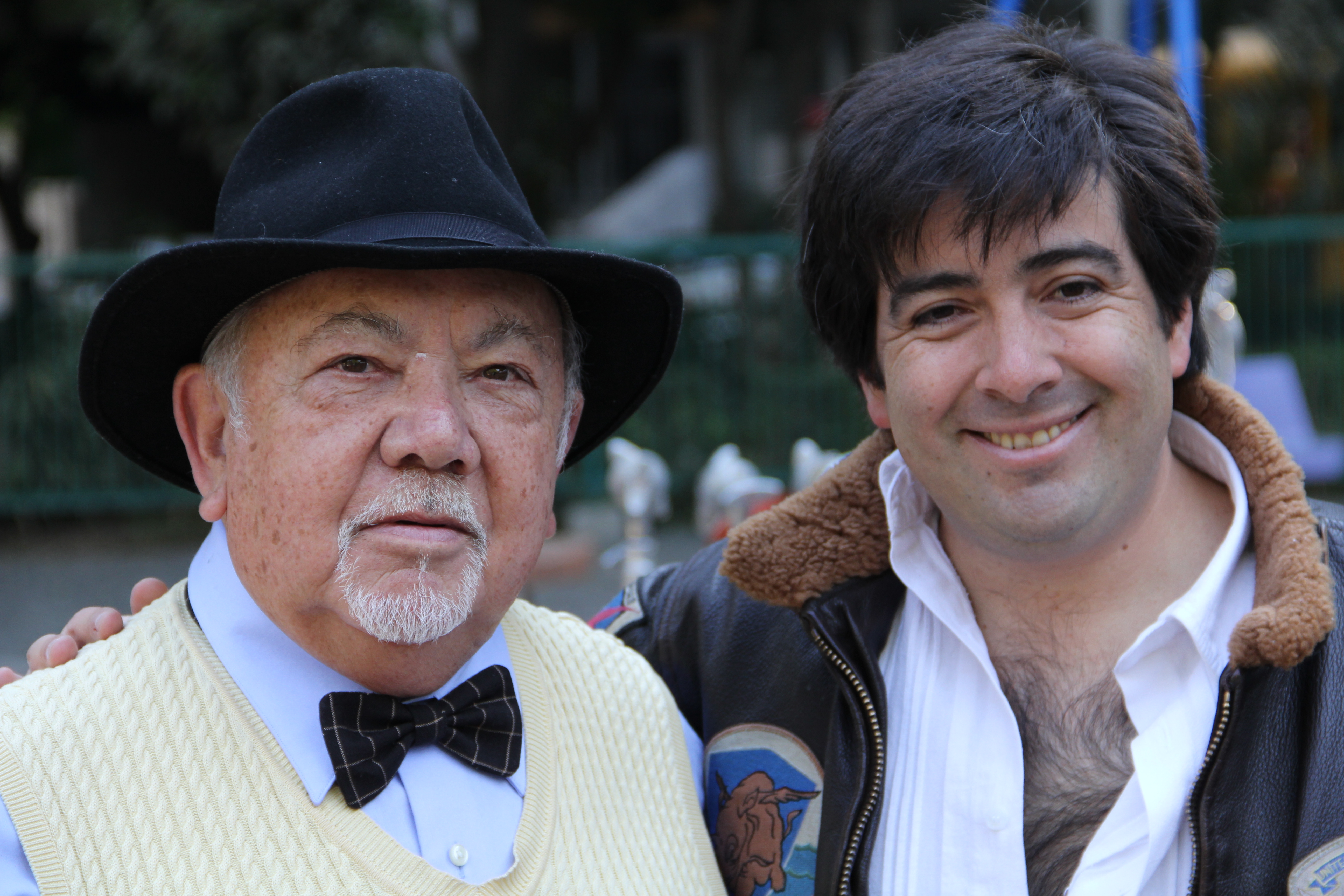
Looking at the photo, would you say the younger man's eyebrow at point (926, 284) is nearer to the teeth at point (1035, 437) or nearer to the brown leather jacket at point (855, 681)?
the teeth at point (1035, 437)

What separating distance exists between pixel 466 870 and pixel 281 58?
Result: 7.80 meters

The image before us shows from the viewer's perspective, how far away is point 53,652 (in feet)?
6.43

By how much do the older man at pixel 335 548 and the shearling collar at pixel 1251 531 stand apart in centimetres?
55

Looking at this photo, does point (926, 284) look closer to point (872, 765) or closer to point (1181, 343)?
point (1181, 343)

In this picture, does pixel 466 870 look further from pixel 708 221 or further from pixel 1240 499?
pixel 708 221

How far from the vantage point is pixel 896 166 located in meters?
2.19

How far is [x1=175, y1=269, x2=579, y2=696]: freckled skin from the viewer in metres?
1.82

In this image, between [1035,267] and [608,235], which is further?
[608,235]

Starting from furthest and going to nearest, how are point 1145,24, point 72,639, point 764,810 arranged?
point 1145,24, point 764,810, point 72,639

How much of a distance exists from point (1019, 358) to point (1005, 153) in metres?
0.34

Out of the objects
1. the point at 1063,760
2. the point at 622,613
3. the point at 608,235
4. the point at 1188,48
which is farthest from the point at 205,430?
the point at 608,235

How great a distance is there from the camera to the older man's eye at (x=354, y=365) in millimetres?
1834

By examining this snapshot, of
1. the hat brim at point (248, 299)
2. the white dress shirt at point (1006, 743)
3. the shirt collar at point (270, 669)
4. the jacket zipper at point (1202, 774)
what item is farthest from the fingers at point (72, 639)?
the jacket zipper at point (1202, 774)

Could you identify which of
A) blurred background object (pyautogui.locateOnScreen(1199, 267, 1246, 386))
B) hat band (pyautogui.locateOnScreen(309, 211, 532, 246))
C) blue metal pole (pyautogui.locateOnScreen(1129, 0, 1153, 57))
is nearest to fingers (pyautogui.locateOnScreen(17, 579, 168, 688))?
hat band (pyautogui.locateOnScreen(309, 211, 532, 246))
